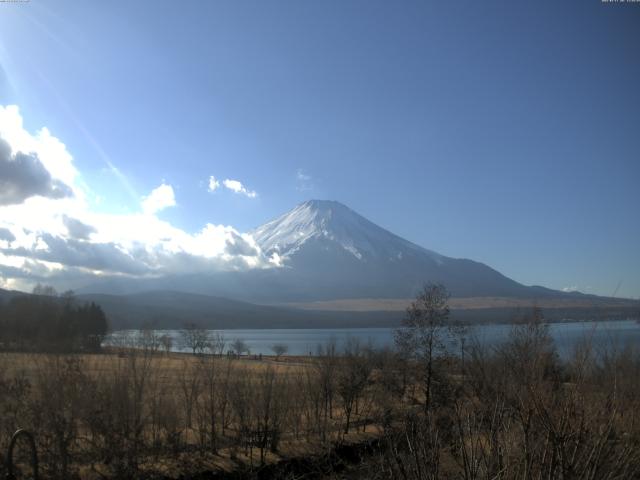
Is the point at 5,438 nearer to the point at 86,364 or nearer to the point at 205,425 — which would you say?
the point at 86,364

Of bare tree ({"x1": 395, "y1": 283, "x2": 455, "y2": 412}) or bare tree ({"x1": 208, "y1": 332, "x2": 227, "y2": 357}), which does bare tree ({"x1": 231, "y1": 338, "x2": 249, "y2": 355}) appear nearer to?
bare tree ({"x1": 208, "y1": 332, "x2": 227, "y2": 357})

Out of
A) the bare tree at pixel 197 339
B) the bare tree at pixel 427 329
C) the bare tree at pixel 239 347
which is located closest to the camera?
the bare tree at pixel 427 329

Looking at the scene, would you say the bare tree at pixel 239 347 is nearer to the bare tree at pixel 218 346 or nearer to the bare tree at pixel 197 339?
the bare tree at pixel 197 339

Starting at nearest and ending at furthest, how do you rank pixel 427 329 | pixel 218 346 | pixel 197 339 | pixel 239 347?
1. pixel 427 329
2. pixel 218 346
3. pixel 197 339
4. pixel 239 347

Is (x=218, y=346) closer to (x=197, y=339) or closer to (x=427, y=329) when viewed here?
(x=427, y=329)

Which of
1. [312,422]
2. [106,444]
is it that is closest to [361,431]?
[312,422]

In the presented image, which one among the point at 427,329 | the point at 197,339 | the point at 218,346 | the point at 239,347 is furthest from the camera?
the point at 239,347

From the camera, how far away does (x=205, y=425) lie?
2202cm

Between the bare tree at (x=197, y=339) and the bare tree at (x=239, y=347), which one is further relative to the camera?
the bare tree at (x=239, y=347)

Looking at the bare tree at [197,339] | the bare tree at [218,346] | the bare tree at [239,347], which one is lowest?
the bare tree at [239,347]

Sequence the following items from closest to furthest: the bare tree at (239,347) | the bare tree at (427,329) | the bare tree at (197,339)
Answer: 1. the bare tree at (427,329)
2. the bare tree at (197,339)
3. the bare tree at (239,347)

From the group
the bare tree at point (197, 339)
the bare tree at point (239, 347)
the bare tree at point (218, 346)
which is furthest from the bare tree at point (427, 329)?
the bare tree at point (239, 347)

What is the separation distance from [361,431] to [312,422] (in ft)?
8.10

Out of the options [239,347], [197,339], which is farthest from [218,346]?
[239,347]
